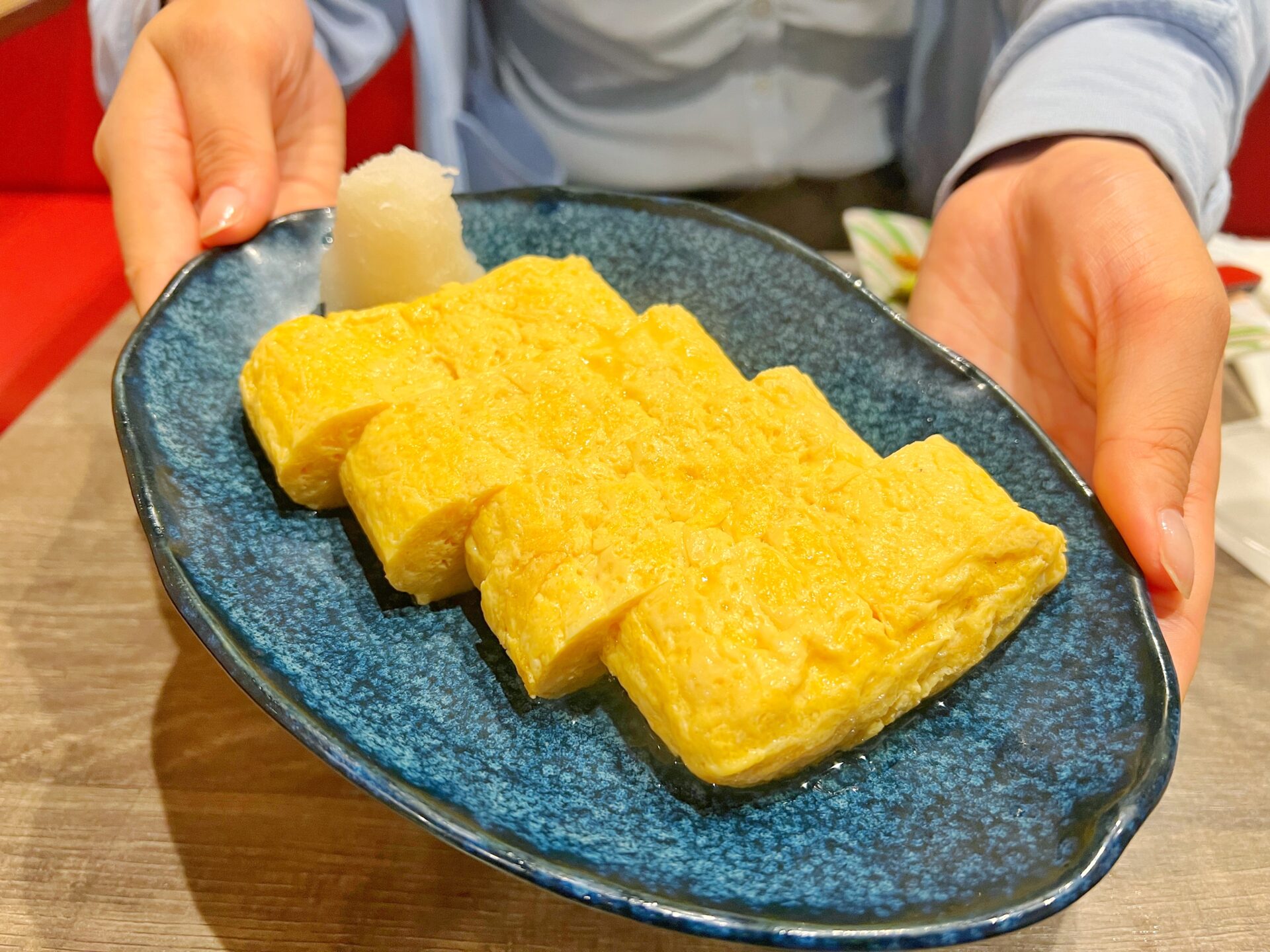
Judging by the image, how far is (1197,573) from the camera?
146 centimetres

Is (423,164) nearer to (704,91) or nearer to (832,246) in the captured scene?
(704,91)

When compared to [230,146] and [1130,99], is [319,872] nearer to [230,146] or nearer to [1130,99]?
[230,146]

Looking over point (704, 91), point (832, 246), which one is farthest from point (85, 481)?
point (832, 246)

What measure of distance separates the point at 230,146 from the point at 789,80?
157 centimetres

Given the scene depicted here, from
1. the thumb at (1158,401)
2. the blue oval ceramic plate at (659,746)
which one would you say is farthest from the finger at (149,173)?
the thumb at (1158,401)

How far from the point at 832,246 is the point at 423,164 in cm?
173

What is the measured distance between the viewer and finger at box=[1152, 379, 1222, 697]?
53.7 inches

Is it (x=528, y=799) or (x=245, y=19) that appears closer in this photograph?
(x=528, y=799)

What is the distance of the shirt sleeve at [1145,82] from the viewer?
1899 mm

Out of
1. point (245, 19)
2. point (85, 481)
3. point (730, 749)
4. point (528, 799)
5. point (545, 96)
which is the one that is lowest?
point (85, 481)

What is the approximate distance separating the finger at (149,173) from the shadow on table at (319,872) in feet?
3.09

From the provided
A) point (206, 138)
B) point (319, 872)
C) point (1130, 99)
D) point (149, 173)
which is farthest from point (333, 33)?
point (319, 872)

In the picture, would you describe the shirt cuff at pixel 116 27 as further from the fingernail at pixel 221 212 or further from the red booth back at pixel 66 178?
the red booth back at pixel 66 178

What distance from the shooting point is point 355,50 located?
97.2 inches
